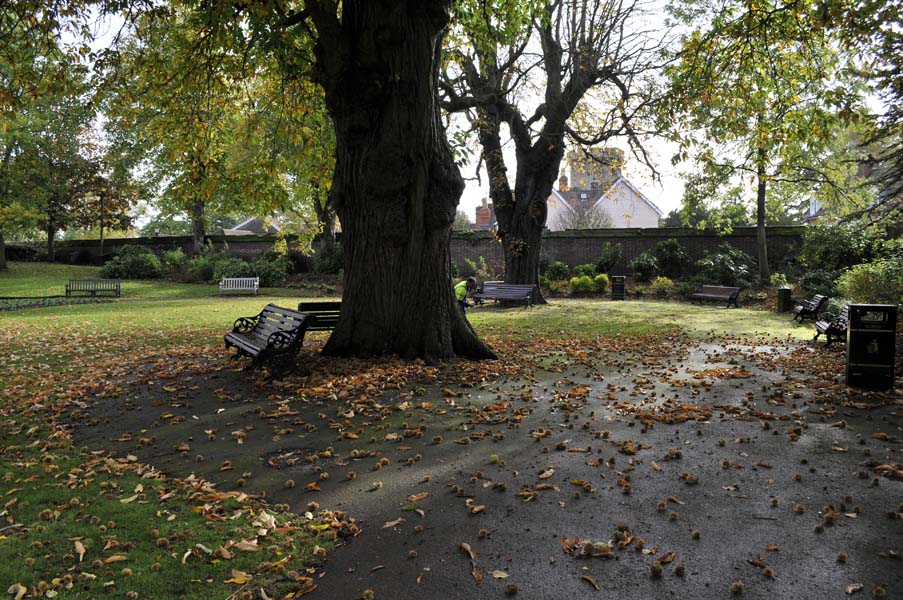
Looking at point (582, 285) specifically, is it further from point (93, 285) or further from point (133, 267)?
point (133, 267)

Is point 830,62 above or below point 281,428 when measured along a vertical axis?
above

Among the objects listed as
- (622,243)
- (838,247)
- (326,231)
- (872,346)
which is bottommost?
(872,346)

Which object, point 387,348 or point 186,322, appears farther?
point 186,322

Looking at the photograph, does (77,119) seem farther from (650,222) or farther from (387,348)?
(650,222)

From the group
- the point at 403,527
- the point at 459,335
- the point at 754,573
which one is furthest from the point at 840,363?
the point at 403,527

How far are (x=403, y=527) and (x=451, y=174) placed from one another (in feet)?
20.5

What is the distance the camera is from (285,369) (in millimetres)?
8062

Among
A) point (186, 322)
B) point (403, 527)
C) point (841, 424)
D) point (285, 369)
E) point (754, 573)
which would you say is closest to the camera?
point (754, 573)

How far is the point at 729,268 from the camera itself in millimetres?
24109

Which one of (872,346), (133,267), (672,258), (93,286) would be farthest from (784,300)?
(133,267)

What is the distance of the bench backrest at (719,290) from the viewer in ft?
67.5

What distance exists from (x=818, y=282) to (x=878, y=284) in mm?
7901

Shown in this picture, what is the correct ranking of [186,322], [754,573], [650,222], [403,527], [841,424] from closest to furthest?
[754,573] → [403,527] → [841,424] → [186,322] → [650,222]

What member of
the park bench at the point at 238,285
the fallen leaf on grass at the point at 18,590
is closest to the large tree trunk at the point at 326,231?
the park bench at the point at 238,285
